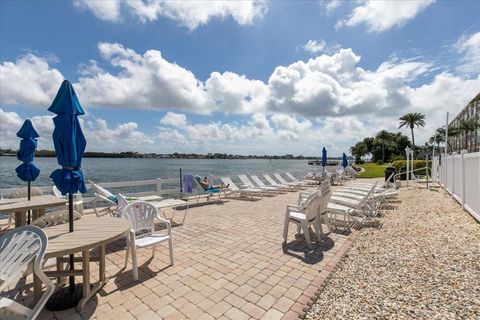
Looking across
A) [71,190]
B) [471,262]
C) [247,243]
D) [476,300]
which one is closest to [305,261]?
[247,243]

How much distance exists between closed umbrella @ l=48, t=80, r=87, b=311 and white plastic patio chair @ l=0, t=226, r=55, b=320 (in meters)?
0.66

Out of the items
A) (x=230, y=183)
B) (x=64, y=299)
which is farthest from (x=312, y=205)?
(x=230, y=183)

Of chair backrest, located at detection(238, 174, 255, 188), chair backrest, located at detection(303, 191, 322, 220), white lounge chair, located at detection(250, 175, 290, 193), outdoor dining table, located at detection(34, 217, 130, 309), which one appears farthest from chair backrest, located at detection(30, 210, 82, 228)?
white lounge chair, located at detection(250, 175, 290, 193)

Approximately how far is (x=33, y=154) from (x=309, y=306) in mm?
5481

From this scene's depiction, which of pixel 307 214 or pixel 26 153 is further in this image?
pixel 26 153

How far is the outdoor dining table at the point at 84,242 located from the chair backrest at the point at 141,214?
0.45 meters

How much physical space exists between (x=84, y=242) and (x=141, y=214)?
4.53 feet

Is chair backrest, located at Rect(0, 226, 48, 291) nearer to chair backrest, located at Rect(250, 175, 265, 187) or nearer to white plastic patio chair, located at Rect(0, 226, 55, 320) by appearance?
white plastic patio chair, located at Rect(0, 226, 55, 320)

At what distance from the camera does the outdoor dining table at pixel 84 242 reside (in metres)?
2.40

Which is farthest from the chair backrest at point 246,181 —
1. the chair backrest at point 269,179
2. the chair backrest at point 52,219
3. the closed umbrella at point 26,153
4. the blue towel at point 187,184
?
the chair backrest at point 52,219

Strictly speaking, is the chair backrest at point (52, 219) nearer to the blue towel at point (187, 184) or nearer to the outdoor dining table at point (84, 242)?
the outdoor dining table at point (84, 242)

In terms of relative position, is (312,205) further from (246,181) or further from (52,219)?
(246,181)

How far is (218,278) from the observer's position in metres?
3.31

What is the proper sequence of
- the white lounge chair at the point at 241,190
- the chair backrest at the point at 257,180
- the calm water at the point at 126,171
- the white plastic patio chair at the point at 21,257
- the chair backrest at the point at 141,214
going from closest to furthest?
the white plastic patio chair at the point at 21,257 → the chair backrest at the point at 141,214 → the white lounge chair at the point at 241,190 → the chair backrest at the point at 257,180 → the calm water at the point at 126,171
